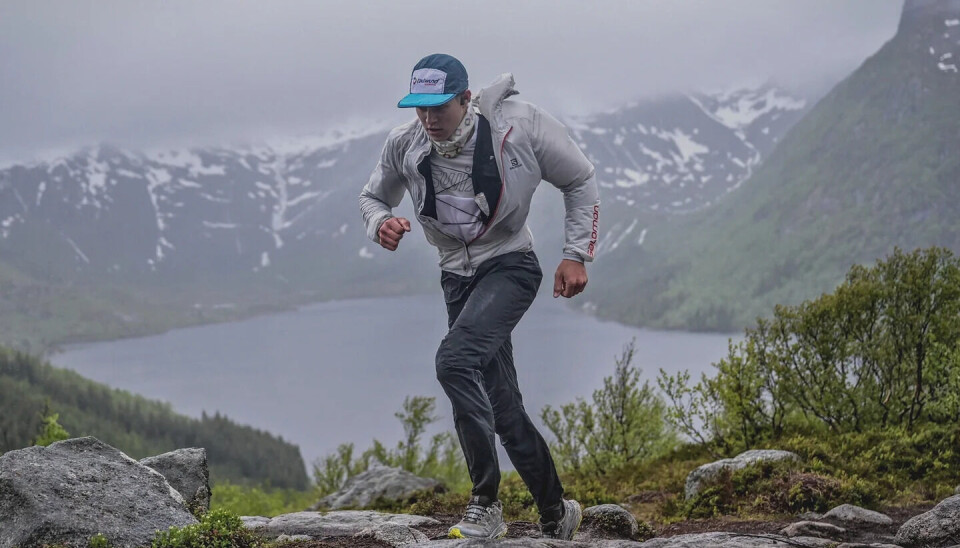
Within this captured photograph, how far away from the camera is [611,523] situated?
8.96 meters

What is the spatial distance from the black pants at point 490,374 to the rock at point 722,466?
467 cm

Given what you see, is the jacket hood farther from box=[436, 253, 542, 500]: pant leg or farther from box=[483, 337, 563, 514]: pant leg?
box=[483, 337, 563, 514]: pant leg

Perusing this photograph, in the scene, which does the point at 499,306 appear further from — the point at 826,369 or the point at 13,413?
the point at 13,413

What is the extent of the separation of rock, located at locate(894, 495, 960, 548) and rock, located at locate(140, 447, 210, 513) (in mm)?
6047

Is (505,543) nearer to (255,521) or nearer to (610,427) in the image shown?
(255,521)

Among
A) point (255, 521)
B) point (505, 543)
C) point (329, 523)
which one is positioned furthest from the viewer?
point (255, 521)

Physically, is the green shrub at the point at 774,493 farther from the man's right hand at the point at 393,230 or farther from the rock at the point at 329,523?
the man's right hand at the point at 393,230

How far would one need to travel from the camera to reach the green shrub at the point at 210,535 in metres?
6.02

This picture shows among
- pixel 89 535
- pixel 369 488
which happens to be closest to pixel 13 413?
pixel 369 488

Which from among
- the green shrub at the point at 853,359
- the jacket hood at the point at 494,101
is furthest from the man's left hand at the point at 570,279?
the green shrub at the point at 853,359

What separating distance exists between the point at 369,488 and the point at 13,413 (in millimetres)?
134845

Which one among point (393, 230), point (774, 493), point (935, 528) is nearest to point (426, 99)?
point (393, 230)

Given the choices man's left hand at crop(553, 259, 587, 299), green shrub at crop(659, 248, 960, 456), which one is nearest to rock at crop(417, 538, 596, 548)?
man's left hand at crop(553, 259, 587, 299)

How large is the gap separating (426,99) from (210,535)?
340 cm
